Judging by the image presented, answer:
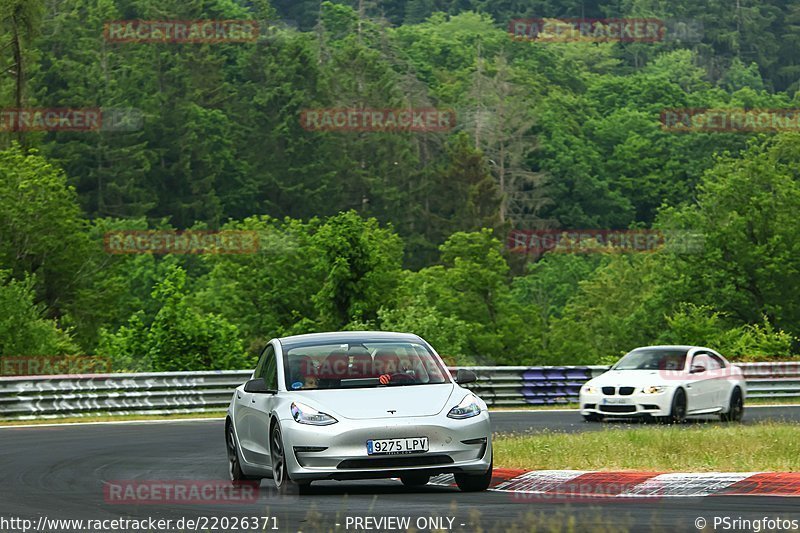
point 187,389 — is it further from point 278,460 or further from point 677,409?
point 278,460

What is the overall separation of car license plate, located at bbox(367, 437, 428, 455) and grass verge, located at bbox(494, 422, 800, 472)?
2.81 meters

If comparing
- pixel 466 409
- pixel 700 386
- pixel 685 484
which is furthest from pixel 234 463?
pixel 700 386

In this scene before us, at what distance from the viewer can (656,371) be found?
1066 inches

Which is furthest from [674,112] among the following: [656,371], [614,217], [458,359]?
[656,371]

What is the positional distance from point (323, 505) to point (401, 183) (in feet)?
393

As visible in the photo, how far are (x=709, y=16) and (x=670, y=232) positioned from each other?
106545mm

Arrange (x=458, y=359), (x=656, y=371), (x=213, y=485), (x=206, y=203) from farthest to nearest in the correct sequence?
A: (x=206, y=203) < (x=458, y=359) < (x=656, y=371) < (x=213, y=485)

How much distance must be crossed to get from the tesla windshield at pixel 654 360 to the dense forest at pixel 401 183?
51.4 ft

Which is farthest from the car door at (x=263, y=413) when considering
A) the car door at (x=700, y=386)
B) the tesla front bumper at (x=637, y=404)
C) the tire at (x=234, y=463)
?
the car door at (x=700, y=386)

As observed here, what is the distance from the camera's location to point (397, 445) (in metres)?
13.6

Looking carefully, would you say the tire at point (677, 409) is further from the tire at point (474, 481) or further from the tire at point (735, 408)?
the tire at point (474, 481)

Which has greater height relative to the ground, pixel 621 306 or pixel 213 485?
pixel 213 485

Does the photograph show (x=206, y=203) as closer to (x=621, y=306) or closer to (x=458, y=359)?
(x=621, y=306)

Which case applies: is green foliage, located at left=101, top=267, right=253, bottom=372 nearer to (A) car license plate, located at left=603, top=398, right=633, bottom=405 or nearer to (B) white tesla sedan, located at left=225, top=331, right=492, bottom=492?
(A) car license plate, located at left=603, top=398, right=633, bottom=405
